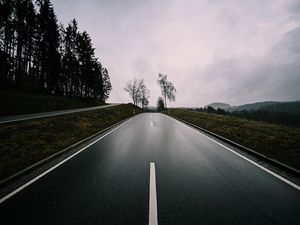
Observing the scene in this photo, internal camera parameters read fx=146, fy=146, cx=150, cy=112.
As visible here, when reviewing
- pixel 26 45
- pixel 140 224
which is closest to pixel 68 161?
pixel 140 224

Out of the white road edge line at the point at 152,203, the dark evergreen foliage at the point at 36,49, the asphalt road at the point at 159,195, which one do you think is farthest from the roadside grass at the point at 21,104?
the white road edge line at the point at 152,203

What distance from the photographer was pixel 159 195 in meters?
3.31

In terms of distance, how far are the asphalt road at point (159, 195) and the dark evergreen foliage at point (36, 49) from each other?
27006 mm

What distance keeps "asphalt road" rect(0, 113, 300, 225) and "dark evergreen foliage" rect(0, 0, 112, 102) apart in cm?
2701

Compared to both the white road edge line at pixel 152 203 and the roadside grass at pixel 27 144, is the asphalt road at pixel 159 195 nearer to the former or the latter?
the white road edge line at pixel 152 203

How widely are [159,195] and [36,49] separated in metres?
35.7

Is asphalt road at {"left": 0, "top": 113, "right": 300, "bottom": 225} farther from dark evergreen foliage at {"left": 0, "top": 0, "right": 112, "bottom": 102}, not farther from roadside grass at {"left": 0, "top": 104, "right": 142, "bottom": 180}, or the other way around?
dark evergreen foliage at {"left": 0, "top": 0, "right": 112, "bottom": 102}

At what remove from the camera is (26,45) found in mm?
26719

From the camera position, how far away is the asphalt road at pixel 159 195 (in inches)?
105

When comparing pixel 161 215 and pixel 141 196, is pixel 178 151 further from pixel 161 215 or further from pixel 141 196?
pixel 161 215

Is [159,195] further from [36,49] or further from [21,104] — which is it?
[36,49]

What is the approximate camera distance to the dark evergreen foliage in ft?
76.9

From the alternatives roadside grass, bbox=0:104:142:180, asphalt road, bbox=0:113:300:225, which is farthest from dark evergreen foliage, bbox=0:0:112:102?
asphalt road, bbox=0:113:300:225

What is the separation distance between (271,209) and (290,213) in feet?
0.98
